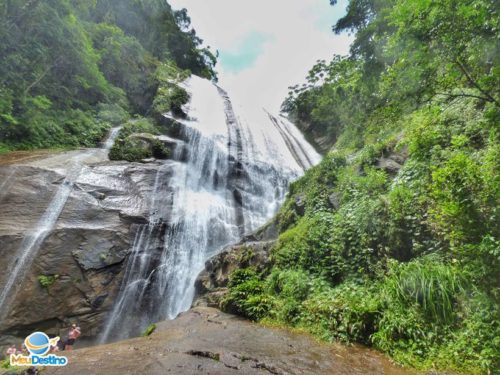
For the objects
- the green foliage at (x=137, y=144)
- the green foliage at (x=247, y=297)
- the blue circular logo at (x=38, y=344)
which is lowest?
the blue circular logo at (x=38, y=344)

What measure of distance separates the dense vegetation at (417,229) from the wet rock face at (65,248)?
5.57 meters

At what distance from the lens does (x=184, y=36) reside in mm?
31875

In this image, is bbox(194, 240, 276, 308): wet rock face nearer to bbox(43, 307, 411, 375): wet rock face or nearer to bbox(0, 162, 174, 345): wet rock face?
bbox(43, 307, 411, 375): wet rock face

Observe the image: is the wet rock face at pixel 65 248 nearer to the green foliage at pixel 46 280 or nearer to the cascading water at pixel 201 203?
the green foliage at pixel 46 280

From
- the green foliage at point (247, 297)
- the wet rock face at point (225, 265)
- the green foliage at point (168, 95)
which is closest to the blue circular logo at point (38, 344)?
the green foliage at point (247, 297)

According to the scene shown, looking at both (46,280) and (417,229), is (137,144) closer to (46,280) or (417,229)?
(46,280)

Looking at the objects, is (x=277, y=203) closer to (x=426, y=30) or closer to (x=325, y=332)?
(x=325, y=332)

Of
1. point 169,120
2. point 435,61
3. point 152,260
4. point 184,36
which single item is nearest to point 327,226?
point 435,61

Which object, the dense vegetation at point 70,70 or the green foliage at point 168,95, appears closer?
the dense vegetation at point 70,70

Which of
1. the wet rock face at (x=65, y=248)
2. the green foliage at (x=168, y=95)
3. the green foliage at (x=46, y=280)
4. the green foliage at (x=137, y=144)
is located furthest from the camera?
the green foliage at (x=168, y=95)

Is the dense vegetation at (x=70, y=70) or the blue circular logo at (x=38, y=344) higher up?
the dense vegetation at (x=70, y=70)

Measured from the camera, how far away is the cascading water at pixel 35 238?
861cm

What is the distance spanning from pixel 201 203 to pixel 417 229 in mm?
10621

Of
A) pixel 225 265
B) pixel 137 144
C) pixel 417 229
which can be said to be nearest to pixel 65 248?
pixel 225 265
